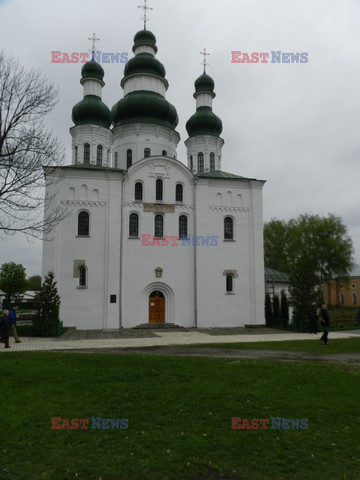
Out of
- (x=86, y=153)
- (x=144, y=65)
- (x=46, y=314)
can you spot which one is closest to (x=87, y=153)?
(x=86, y=153)

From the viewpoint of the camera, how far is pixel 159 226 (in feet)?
80.9

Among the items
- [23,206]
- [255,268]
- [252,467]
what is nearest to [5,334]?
[23,206]

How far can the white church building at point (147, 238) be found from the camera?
2298cm

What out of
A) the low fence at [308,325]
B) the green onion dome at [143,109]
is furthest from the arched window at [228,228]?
the green onion dome at [143,109]

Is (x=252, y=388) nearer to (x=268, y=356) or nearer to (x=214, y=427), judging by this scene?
(x=214, y=427)

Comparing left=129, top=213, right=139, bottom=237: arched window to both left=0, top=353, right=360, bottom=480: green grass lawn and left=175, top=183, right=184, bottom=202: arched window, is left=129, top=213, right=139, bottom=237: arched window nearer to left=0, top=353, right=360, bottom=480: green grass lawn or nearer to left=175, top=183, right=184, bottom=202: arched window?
left=175, top=183, right=184, bottom=202: arched window

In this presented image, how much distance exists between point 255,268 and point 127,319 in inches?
336

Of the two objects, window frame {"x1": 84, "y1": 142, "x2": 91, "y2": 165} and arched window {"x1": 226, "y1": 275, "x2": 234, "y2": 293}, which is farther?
window frame {"x1": 84, "y1": 142, "x2": 91, "y2": 165}

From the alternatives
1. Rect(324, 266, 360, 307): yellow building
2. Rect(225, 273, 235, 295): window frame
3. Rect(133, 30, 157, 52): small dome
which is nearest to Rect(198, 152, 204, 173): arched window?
Rect(225, 273, 235, 295): window frame

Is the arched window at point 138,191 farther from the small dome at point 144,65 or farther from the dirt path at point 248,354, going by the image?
the dirt path at point 248,354

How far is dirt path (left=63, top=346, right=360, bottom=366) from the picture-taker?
39.6 feet

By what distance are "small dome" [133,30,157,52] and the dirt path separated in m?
24.1

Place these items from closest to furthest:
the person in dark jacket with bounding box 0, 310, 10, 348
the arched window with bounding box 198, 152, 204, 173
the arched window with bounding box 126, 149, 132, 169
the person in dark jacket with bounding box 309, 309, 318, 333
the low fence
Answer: the person in dark jacket with bounding box 0, 310, 10, 348 → the person in dark jacket with bounding box 309, 309, 318, 333 → the low fence → the arched window with bounding box 126, 149, 132, 169 → the arched window with bounding box 198, 152, 204, 173

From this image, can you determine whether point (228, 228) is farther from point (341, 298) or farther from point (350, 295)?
point (341, 298)
